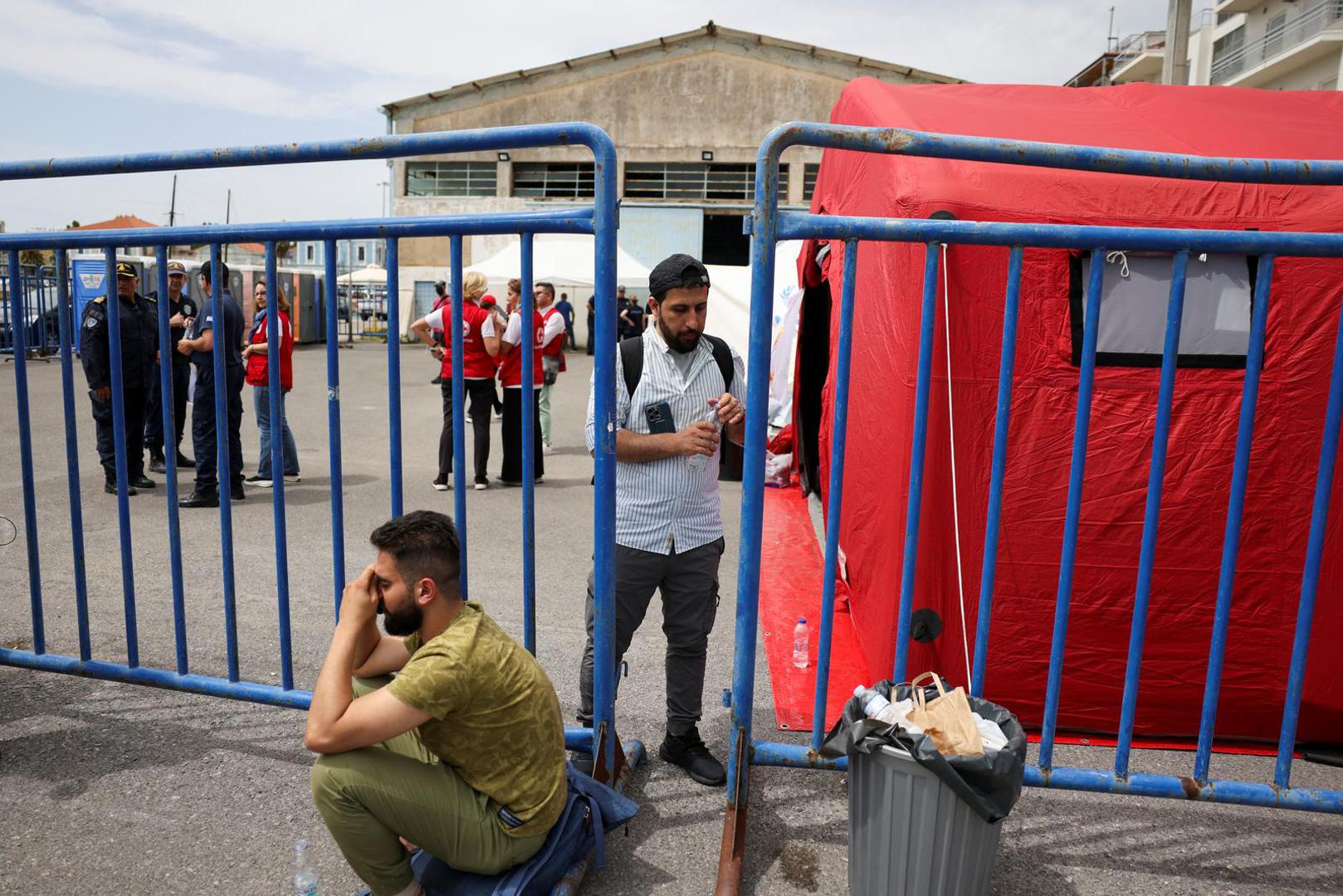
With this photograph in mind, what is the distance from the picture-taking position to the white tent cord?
11.7ft

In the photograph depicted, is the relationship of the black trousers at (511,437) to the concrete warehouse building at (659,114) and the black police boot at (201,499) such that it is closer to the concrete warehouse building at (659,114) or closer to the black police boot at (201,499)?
the black police boot at (201,499)

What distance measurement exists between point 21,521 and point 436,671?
19.9ft

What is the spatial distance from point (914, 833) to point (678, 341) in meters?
1.69

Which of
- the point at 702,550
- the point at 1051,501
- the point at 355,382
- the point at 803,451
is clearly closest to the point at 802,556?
the point at 803,451

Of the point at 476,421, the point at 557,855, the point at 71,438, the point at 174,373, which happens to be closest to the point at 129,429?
the point at 174,373

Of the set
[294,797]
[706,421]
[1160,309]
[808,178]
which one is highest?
[808,178]

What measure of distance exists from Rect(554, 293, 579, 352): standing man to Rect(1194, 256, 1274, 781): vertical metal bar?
1861 centimetres

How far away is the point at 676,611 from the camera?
3320 millimetres

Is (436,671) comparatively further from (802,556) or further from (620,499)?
Answer: (802,556)

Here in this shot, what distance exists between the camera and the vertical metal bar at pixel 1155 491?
2.58 metres

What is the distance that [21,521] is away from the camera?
6.68 meters

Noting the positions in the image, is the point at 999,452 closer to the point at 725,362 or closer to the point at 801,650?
the point at 725,362

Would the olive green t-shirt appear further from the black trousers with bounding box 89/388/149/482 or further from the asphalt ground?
the black trousers with bounding box 89/388/149/482

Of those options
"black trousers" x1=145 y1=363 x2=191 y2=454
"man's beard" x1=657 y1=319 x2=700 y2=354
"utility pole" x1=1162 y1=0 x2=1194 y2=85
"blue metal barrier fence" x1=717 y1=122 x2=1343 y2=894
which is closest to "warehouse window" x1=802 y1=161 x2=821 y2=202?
"utility pole" x1=1162 y1=0 x2=1194 y2=85
